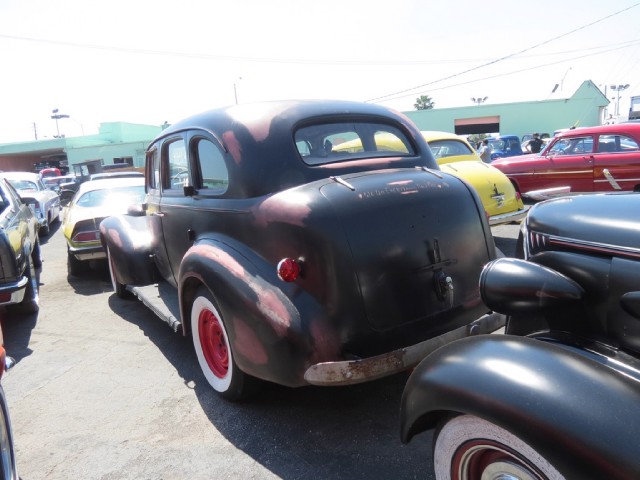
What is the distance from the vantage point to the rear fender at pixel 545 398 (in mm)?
1334

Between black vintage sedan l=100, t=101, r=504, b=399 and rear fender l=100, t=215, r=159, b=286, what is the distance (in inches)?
39.9

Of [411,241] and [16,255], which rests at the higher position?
[411,241]

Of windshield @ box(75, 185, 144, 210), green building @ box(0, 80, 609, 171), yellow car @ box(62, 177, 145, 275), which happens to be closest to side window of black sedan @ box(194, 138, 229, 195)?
yellow car @ box(62, 177, 145, 275)

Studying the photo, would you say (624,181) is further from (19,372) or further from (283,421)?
(19,372)

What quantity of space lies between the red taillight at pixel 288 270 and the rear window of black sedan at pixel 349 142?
Result: 0.89 m

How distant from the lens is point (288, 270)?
2.53 meters

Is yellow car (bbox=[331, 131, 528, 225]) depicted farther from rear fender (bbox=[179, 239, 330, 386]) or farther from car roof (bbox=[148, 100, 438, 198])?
rear fender (bbox=[179, 239, 330, 386])

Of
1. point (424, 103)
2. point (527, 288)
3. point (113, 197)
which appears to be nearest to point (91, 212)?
point (113, 197)

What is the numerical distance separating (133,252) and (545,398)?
4.05 meters

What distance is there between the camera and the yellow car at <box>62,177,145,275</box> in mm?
6516

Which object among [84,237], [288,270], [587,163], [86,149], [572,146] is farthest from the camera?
[86,149]

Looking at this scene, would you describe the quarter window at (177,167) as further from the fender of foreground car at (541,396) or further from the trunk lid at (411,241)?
the fender of foreground car at (541,396)

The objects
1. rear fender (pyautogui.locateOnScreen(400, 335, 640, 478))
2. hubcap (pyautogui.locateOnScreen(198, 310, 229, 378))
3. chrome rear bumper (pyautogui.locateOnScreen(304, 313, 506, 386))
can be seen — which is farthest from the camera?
hubcap (pyautogui.locateOnScreen(198, 310, 229, 378))

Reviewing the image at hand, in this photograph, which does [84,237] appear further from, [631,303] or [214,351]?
[631,303]
